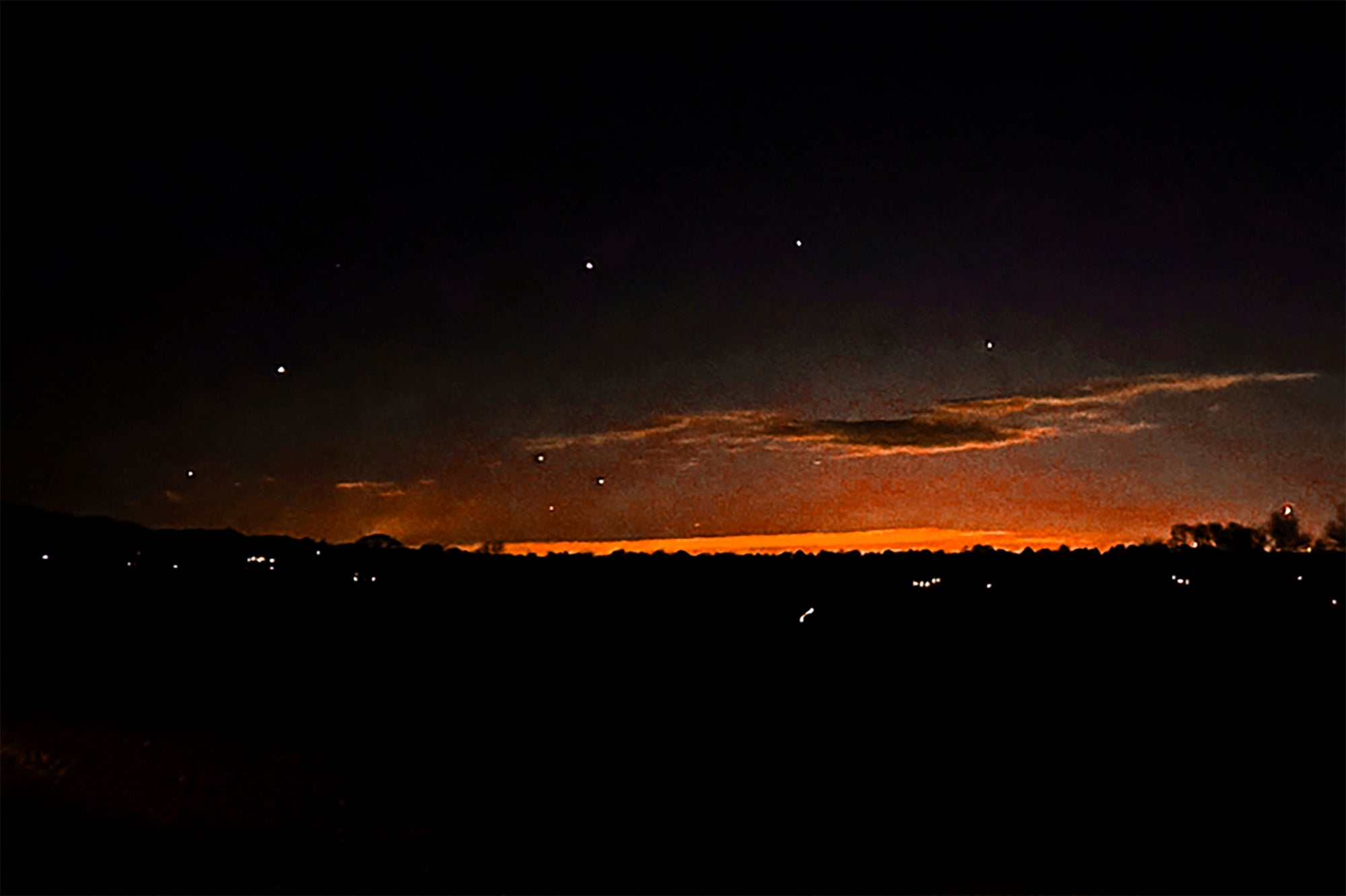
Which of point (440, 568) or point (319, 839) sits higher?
point (440, 568)

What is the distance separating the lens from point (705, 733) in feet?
31.1

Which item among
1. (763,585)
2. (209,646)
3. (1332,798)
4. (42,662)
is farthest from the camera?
(763,585)

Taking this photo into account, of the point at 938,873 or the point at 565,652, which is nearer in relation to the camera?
the point at 938,873

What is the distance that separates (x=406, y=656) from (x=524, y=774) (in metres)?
5.89

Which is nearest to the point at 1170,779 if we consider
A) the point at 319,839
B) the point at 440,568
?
the point at 319,839

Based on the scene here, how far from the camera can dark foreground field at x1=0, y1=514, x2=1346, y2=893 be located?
20.9 feet

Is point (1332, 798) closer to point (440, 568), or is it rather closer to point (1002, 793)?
point (1002, 793)

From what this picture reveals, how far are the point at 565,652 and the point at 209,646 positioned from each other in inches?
198

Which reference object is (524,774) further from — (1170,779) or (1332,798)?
(1332,798)

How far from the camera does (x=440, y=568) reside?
65.0 feet

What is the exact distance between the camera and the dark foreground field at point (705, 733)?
6363 millimetres

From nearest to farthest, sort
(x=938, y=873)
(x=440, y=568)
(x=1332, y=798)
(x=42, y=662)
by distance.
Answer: (x=938, y=873), (x=1332, y=798), (x=42, y=662), (x=440, y=568)

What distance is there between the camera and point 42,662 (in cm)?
1318

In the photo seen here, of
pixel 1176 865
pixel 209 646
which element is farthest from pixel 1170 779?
pixel 209 646
